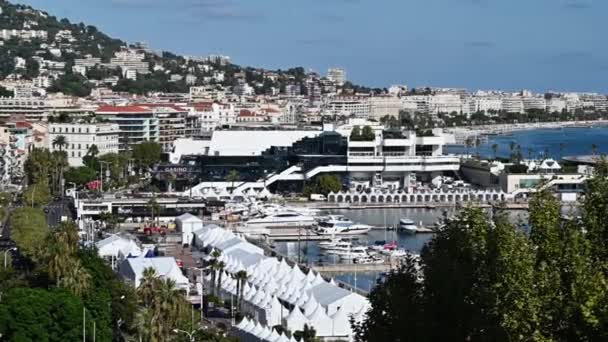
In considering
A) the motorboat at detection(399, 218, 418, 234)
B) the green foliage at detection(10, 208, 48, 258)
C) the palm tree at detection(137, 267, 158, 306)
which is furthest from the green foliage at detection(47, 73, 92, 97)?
the palm tree at detection(137, 267, 158, 306)

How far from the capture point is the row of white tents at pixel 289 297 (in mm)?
23578

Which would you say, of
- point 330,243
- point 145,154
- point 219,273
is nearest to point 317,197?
point 145,154

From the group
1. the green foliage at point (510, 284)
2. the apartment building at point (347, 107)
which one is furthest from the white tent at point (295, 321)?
the apartment building at point (347, 107)

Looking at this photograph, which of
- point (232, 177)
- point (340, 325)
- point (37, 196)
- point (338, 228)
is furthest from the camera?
point (232, 177)

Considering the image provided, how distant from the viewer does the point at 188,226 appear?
133 ft

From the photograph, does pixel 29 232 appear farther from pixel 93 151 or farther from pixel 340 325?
pixel 93 151

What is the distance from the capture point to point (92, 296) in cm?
2184

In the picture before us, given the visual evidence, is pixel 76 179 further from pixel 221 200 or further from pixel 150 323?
pixel 150 323

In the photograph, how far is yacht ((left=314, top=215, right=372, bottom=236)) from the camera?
4494 cm

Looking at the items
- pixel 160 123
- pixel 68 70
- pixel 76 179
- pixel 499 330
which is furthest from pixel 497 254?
pixel 68 70

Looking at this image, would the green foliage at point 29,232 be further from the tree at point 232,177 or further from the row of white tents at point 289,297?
the tree at point 232,177

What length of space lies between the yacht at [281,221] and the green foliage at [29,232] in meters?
12.7

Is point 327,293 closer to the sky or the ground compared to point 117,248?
closer to the sky

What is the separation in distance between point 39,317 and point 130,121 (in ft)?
165
